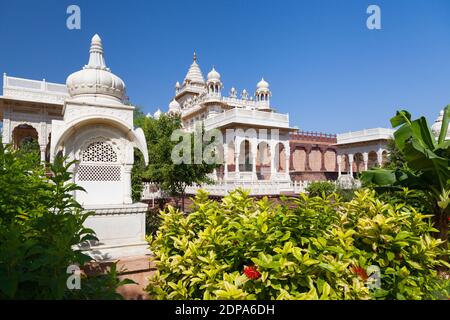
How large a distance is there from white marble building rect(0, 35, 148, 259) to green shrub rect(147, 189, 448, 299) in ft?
7.80

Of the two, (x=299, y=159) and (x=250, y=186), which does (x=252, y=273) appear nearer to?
(x=250, y=186)

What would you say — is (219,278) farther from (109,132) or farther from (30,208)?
(109,132)

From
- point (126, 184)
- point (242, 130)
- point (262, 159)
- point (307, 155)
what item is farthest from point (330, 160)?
point (126, 184)

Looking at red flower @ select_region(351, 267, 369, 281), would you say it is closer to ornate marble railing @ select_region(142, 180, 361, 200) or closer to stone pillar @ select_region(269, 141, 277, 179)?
ornate marble railing @ select_region(142, 180, 361, 200)

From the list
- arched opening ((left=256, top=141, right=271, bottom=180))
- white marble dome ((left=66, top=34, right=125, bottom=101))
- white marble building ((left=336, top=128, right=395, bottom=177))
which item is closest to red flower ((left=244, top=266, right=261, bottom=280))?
white marble dome ((left=66, top=34, right=125, bottom=101))

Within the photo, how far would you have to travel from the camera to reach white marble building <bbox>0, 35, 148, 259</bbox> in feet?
15.4

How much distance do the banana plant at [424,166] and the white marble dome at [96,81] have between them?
513cm

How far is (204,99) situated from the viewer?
94.9 feet

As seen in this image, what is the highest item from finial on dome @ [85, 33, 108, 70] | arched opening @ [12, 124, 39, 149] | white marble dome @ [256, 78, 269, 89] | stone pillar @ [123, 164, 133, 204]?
white marble dome @ [256, 78, 269, 89]

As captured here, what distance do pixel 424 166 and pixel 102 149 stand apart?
5.67m

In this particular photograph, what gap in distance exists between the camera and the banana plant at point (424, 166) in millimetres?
3617

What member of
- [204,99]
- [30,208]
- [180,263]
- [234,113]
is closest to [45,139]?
[234,113]

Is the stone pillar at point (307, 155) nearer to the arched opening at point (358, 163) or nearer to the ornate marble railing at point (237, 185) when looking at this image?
the arched opening at point (358, 163)

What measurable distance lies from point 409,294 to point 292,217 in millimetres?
1067
